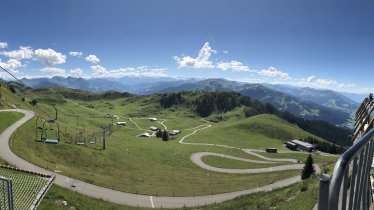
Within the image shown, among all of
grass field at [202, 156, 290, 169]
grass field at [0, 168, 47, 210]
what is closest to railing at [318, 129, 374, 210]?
grass field at [0, 168, 47, 210]

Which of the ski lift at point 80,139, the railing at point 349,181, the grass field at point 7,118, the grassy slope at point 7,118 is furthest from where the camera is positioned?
the ski lift at point 80,139

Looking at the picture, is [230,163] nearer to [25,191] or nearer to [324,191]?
[25,191]

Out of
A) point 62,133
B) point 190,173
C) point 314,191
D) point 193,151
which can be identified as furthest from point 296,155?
point 314,191

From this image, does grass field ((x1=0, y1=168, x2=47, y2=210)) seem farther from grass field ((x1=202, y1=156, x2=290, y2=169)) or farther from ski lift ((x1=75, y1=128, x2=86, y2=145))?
grass field ((x1=202, y1=156, x2=290, y2=169))

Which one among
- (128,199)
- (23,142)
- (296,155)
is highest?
(23,142)

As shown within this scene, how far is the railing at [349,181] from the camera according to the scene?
4.85 metres

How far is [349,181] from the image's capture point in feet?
20.2

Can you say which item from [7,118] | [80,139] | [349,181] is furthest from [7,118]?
[349,181]

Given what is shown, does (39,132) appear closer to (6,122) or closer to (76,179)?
(6,122)

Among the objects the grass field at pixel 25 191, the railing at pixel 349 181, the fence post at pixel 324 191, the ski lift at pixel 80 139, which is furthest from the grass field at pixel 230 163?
the fence post at pixel 324 191

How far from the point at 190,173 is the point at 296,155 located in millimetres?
75718

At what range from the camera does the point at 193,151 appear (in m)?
154

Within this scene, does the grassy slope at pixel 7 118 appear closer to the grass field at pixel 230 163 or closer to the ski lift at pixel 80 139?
the ski lift at pixel 80 139

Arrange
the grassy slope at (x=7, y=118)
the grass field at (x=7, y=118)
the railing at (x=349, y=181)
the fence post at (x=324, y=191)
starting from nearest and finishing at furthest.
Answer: the fence post at (x=324, y=191)
the railing at (x=349, y=181)
the grass field at (x=7, y=118)
the grassy slope at (x=7, y=118)
